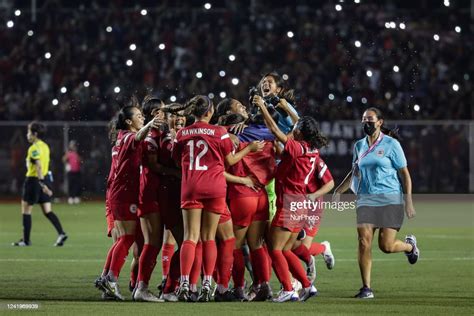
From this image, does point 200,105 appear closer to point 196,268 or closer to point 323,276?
point 196,268

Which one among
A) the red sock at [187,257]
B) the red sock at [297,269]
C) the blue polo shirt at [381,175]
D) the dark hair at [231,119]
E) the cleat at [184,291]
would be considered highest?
the dark hair at [231,119]

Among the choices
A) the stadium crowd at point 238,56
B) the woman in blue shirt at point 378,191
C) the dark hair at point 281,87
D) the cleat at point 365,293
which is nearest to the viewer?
the cleat at point 365,293

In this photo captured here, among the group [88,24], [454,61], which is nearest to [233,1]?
[88,24]

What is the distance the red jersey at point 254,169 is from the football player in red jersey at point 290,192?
0.15 m

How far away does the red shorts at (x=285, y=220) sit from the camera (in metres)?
12.7

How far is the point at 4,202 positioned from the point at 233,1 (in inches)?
375

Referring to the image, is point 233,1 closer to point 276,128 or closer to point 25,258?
point 25,258

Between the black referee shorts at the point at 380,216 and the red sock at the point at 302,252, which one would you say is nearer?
the black referee shorts at the point at 380,216

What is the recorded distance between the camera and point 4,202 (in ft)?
110

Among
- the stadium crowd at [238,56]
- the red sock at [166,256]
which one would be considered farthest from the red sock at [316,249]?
the stadium crowd at [238,56]

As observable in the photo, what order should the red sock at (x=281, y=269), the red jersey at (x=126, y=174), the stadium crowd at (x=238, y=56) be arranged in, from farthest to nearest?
1. the stadium crowd at (x=238, y=56)
2. the red jersey at (x=126, y=174)
3. the red sock at (x=281, y=269)

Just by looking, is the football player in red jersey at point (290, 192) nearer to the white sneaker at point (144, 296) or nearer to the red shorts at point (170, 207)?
the red shorts at point (170, 207)

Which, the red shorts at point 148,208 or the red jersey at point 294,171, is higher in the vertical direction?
the red jersey at point 294,171

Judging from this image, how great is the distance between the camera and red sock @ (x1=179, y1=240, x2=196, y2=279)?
12.2 metres
